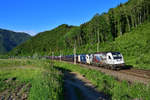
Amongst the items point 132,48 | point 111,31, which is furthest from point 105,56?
point 111,31

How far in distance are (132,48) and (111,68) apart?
1546 cm

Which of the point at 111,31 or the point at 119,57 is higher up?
the point at 111,31

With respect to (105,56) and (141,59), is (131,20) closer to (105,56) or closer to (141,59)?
(141,59)

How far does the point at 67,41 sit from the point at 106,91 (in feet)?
284

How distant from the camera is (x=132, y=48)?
40.0 meters

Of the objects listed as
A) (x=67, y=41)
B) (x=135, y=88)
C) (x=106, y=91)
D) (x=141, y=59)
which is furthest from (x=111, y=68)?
(x=67, y=41)

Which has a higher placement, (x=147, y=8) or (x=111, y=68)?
(x=147, y=8)

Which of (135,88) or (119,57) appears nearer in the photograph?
(135,88)

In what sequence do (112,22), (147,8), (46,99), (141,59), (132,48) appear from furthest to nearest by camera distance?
(112,22), (147,8), (132,48), (141,59), (46,99)

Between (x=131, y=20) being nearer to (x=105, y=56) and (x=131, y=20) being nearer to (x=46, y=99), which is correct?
(x=105, y=56)

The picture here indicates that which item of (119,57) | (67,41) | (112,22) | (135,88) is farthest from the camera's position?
(67,41)

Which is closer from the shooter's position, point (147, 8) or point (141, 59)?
point (141, 59)

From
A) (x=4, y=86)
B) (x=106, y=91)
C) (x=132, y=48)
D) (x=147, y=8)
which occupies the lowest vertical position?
(x=4, y=86)

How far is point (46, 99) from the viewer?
952 cm
